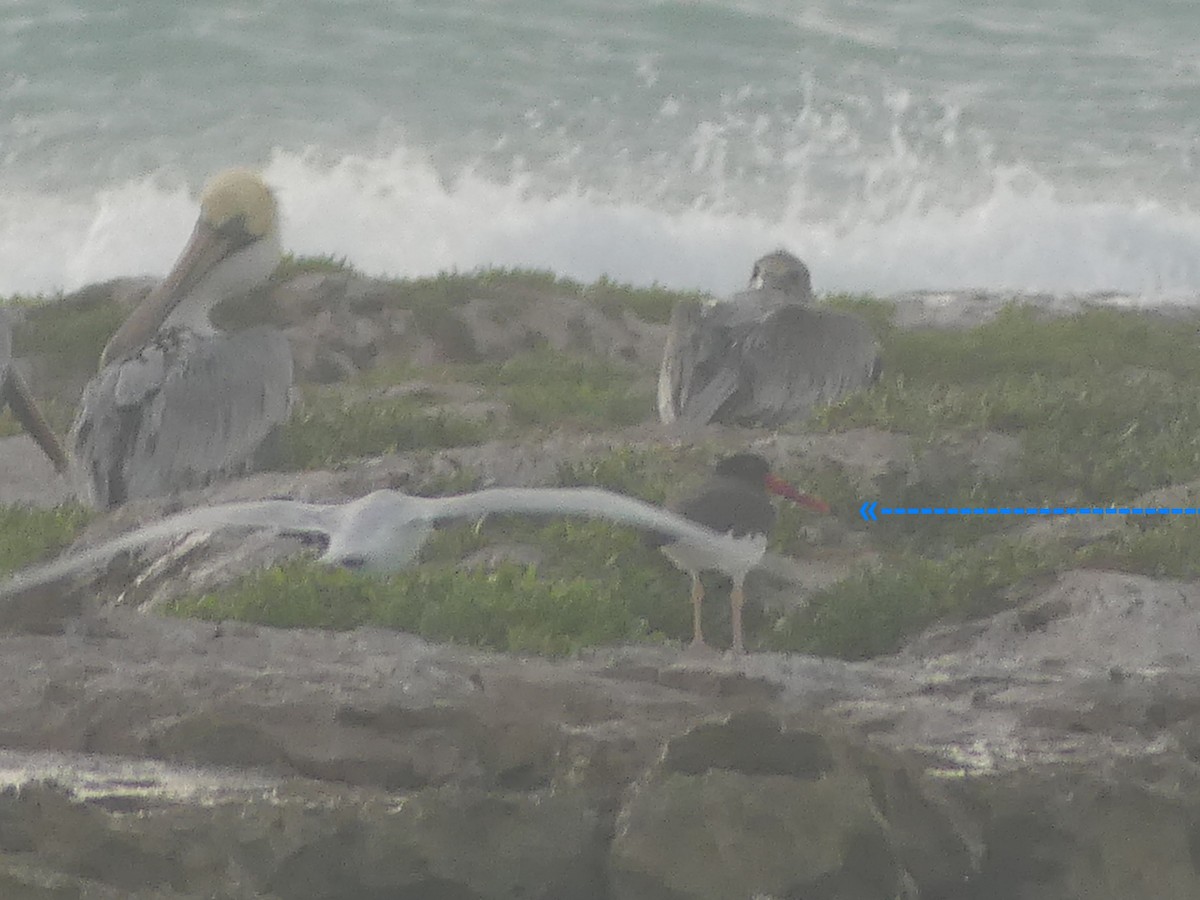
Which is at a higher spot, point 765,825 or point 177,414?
point 765,825

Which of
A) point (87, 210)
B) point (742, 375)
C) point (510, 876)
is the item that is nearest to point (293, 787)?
point (510, 876)

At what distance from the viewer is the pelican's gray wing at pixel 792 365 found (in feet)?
36.2

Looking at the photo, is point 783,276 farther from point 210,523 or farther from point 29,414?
point 210,523

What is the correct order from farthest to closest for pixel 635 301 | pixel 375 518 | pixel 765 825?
pixel 635 301
pixel 375 518
pixel 765 825

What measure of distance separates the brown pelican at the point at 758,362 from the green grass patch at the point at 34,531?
153 inches

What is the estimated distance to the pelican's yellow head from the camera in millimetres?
11336

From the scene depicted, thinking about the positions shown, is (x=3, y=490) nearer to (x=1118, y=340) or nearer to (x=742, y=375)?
(x=742, y=375)

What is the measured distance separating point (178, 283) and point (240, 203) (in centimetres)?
69

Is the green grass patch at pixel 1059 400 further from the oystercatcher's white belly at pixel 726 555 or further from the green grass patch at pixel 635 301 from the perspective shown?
the oystercatcher's white belly at pixel 726 555

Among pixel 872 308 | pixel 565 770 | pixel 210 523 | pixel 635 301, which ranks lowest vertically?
pixel 872 308

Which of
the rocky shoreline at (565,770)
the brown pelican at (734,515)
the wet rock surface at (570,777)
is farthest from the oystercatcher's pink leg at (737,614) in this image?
the wet rock surface at (570,777)

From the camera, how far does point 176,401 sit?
980 centimetres

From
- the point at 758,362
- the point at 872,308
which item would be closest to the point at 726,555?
the point at 758,362

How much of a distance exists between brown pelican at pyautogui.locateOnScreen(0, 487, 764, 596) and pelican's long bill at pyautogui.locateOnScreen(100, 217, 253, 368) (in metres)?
5.98
